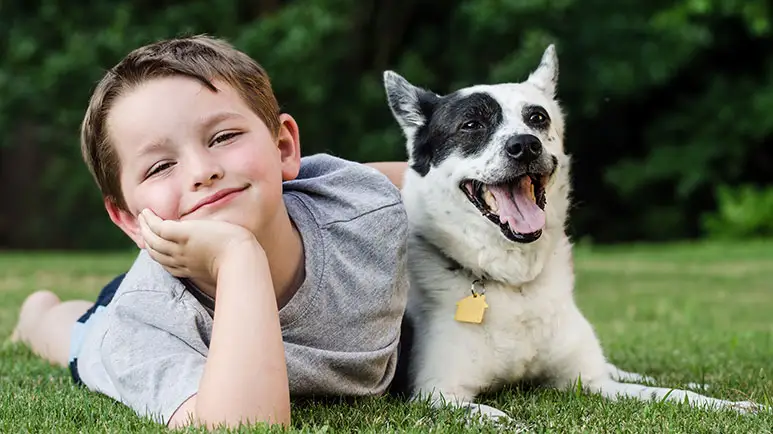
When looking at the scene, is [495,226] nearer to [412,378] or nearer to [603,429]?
[412,378]

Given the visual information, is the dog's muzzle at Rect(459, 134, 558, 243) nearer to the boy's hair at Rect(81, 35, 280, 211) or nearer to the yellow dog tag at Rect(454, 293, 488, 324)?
the yellow dog tag at Rect(454, 293, 488, 324)

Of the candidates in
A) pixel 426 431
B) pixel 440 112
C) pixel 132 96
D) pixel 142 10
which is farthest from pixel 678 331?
pixel 142 10

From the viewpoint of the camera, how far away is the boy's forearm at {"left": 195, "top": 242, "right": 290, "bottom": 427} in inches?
91.5

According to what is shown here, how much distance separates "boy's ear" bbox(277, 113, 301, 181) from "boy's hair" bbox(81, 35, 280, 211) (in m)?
0.05

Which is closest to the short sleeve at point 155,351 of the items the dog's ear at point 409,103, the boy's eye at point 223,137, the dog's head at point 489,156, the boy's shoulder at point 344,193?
the boy's eye at point 223,137

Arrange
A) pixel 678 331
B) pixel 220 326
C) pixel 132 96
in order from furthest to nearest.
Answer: pixel 678 331 < pixel 132 96 < pixel 220 326

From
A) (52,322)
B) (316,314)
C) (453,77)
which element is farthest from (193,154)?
(453,77)

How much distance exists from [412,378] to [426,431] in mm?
715

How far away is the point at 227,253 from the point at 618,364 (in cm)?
217

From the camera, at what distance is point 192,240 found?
2447mm

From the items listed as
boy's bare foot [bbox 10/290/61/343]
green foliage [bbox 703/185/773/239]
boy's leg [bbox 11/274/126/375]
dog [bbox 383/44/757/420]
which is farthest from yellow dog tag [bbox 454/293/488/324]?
green foliage [bbox 703/185/773/239]

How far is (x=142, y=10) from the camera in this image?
620 inches

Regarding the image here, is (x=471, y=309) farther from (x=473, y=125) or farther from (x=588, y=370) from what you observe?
(x=473, y=125)

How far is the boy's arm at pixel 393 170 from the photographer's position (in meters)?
3.84
